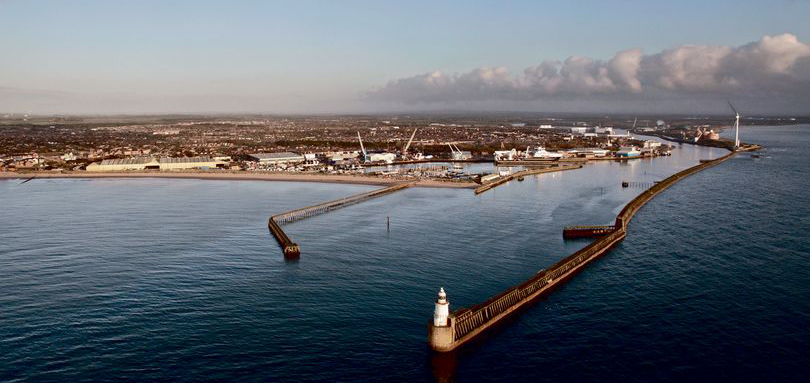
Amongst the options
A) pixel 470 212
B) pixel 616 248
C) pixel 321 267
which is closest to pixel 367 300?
pixel 321 267

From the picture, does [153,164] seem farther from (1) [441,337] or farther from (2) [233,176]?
(1) [441,337]

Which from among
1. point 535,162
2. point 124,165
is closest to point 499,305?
point 124,165

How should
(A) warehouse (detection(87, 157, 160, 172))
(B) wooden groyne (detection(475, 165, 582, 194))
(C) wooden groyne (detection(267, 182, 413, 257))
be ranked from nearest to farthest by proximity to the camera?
(C) wooden groyne (detection(267, 182, 413, 257))
(B) wooden groyne (detection(475, 165, 582, 194))
(A) warehouse (detection(87, 157, 160, 172))

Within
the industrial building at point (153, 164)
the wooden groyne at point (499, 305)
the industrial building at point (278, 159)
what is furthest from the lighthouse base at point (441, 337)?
the industrial building at point (278, 159)

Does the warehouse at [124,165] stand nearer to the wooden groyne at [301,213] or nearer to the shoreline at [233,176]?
the shoreline at [233,176]

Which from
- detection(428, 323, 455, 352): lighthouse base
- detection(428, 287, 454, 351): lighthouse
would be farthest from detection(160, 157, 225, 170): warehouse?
detection(428, 323, 455, 352): lighthouse base

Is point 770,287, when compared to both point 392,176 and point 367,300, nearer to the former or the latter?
point 367,300

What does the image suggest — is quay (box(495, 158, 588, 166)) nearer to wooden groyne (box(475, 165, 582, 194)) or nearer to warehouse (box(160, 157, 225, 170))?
wooden groyne (box(475, 165, 582, 194))
